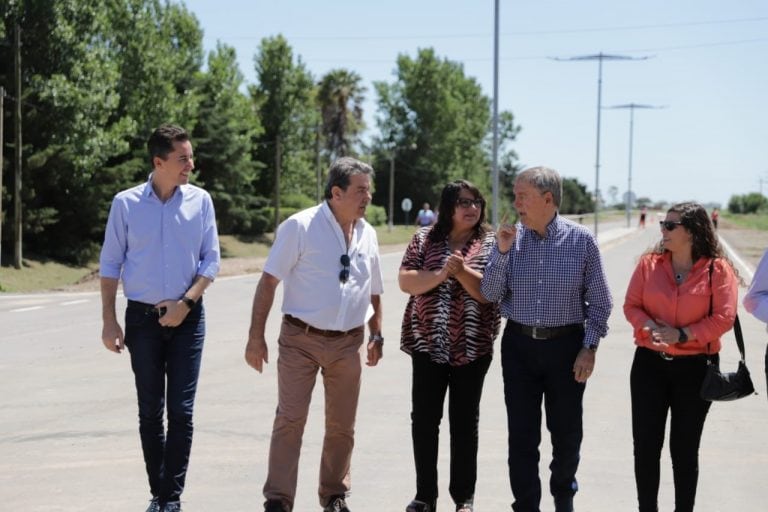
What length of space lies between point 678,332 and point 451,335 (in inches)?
47.0

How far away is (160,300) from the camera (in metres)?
5.36

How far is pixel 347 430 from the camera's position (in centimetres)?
569

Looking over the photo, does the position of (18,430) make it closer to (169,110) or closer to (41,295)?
(41,295)

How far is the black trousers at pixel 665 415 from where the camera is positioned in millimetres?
5168

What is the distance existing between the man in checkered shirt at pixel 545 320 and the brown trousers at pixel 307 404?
0.86m

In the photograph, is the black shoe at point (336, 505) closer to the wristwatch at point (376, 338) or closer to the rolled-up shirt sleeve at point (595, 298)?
the wristwatch at point (376, 338)

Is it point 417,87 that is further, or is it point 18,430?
point 417,87

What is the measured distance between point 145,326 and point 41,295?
1951 cm

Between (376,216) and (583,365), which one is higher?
(583,365)

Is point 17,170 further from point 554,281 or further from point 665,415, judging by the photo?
point 665,415

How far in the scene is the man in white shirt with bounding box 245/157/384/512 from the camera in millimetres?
5484

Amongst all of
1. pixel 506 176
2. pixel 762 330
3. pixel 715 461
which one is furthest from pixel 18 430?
pixel 506 176

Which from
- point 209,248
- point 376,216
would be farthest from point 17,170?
point 376,216

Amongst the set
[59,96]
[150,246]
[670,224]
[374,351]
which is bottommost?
[374,351]
